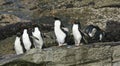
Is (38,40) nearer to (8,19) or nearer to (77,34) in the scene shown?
(77,34)

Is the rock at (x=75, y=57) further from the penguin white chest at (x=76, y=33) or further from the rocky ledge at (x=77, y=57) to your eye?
the penguin white chest at (x=76, y=33)

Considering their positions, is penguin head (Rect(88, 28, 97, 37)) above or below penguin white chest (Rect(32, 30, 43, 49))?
below

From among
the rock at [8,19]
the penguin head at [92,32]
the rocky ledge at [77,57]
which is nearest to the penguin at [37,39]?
the rocky ledge at [77,57]

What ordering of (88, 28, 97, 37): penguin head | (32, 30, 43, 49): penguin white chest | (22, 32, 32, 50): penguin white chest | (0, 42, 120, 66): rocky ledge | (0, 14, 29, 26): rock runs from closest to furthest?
(0, 42, 120, 66): rocky ledge
(22, 32, 32, 50): penguin white chest
(32, 30, 43, 49): penguin white chest
(88, 28, 97, 37): penguin head
(0, 14, 29, 26): rock

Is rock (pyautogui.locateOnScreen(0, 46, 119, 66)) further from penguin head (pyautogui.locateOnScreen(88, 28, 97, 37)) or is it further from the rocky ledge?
penguin head (pyautogui.locateOnScreen(88, 28, 97, 37))

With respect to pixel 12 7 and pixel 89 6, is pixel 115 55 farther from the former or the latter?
pixel 12 7

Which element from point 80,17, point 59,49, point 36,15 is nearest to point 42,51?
point 59,49

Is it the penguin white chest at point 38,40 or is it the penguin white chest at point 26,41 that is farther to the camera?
the penguin white chest at point 38,40

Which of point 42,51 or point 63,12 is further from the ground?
point 42,51

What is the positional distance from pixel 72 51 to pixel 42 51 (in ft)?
4.39

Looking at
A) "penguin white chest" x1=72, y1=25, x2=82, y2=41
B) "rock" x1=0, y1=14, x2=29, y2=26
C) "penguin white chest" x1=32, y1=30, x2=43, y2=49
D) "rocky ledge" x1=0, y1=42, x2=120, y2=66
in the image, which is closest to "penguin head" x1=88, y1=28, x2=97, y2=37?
"penguin white chest" x1=32, y1=30, x2=43, y2=49

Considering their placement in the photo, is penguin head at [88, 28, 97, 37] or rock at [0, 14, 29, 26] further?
rock at [0, 14, 29, 26]

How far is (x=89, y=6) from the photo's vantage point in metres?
47.1

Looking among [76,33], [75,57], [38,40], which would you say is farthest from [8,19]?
[75,57]
